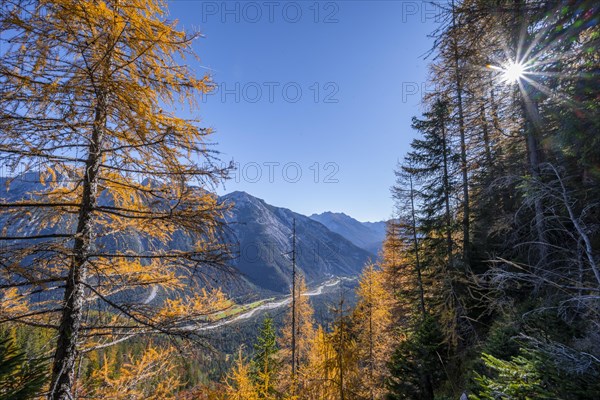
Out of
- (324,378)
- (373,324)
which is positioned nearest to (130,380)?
(324,378)

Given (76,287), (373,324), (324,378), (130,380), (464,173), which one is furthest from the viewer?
(373,324)

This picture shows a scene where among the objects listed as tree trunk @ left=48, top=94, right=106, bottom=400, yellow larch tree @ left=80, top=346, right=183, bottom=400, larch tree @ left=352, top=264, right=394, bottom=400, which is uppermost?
tree trunk @ left=48, top=94, right=106, bottom=400

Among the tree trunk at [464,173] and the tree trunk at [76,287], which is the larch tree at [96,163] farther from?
the tree trunk at [464,173]

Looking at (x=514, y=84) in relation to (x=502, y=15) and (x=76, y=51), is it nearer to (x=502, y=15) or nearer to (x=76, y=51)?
(x=502, y=15)

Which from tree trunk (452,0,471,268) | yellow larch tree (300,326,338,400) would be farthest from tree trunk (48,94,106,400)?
tree trunk (452,0,471,268)

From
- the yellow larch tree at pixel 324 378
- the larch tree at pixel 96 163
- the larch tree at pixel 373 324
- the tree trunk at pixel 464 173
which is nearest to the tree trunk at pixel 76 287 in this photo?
the larch tree at pixel 96 163

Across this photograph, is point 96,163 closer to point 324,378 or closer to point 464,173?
point 324,378

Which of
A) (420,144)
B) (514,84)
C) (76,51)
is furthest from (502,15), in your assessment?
(420,144)

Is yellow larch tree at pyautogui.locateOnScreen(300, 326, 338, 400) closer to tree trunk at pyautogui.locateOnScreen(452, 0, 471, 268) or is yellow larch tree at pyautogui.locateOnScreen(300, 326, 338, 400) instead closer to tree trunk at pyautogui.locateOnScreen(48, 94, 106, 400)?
tree trunk at pyautogui.locateOnScreen(452, 0, 471, 268)

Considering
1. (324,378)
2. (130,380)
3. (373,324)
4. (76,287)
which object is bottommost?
(373,324)

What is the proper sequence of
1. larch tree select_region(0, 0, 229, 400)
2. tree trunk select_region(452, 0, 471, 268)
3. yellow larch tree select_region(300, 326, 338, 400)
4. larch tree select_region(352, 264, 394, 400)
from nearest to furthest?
larch tree select_region(0, 0, 229, 400)
yellow larch tree select_region(300, 326, 338, 400)
tree trunk select_region(452, 0, 471, 268)
larch tree select_region(352, 264, 394, 400)

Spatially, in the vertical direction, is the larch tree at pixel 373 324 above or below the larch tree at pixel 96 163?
below

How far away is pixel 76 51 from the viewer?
406 centimetres

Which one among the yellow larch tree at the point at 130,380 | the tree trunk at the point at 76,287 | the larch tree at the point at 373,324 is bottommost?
the larch tree at the point at 373,324
